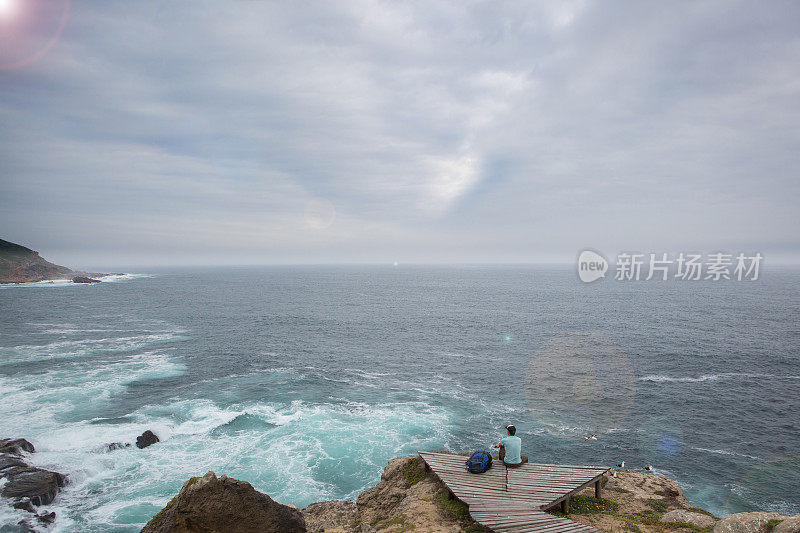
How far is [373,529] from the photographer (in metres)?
18.2

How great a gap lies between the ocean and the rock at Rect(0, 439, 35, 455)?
92cm

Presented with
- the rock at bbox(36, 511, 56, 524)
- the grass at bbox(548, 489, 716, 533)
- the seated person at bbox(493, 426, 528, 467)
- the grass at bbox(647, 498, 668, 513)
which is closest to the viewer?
the grass at bbox(548, 489, 716, 533)

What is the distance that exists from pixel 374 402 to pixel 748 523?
38.4m

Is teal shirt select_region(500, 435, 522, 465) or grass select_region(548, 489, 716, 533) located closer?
grass select_region(548, 489, 716, 533)

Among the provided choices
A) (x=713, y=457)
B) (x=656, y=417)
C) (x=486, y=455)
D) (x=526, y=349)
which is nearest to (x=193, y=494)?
(x=486, y=455)

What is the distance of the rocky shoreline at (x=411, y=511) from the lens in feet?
53.8

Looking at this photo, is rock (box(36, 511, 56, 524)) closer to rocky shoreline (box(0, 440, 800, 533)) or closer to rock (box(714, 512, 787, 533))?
rocky shoreline (box(0, 440, 800, 533))

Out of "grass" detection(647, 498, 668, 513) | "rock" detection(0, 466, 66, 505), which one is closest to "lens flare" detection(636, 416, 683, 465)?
"grass" detection(647, 498, 668, 513)

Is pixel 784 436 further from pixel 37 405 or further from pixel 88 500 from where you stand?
pixel 37 405

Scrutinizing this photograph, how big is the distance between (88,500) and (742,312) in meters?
150

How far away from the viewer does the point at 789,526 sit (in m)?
13.8

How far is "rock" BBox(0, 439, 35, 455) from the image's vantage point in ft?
107

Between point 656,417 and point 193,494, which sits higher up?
point 193,494

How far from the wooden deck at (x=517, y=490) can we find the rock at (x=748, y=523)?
189 inches
